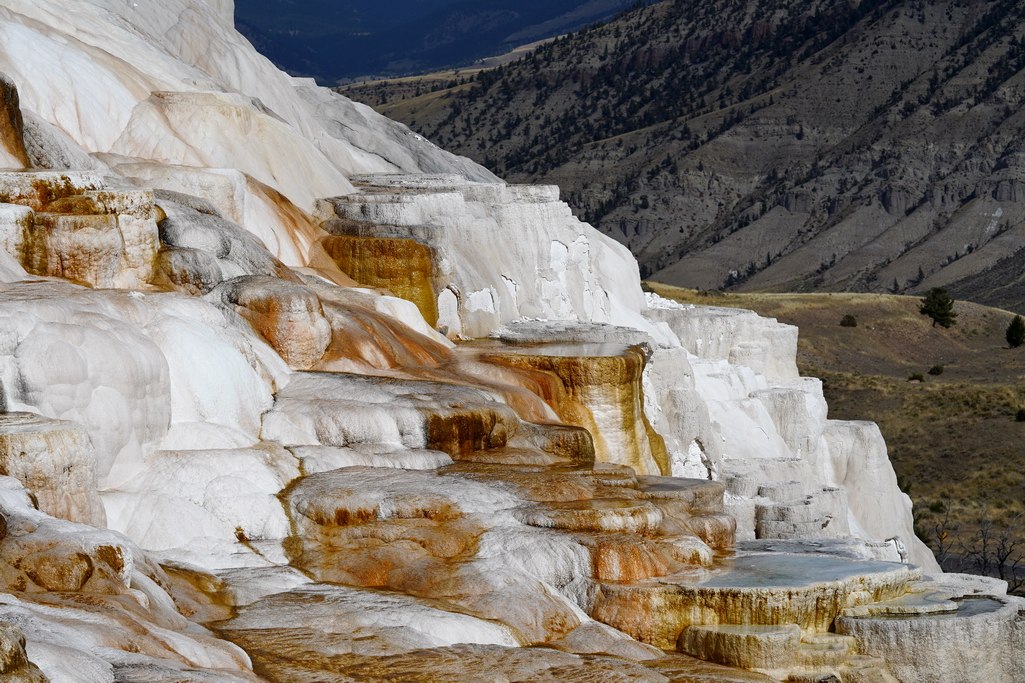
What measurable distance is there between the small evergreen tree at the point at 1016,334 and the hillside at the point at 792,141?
48.9ft

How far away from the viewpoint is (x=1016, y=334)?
72062 millimetres

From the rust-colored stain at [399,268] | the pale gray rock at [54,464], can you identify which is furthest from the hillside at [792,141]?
the pale gray rock at [54,464]

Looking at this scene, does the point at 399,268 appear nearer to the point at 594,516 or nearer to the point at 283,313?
the point at 283,313

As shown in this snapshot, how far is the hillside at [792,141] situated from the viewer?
10219 cm

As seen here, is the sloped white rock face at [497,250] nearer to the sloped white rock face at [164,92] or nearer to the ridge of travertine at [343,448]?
the ridge of travertine at [343,448]

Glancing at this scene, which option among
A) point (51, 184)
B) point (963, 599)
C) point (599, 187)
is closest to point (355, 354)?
point (51, 184)

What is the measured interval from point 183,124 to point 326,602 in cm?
1389

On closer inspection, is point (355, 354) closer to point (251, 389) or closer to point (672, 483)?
point (251, 389)

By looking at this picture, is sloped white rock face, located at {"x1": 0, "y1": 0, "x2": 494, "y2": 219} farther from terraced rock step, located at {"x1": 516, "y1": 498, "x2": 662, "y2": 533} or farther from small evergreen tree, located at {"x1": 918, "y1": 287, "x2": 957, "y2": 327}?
small evergreen tree, located at {"x1": 918, "y1": 287, "x2": 957, "y2": 327}

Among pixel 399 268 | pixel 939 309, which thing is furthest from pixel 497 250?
pixel 939 309

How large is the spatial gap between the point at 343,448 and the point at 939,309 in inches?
2473

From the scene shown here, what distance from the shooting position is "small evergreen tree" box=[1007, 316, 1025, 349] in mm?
72062

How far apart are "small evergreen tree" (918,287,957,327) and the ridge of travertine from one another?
49.2 m

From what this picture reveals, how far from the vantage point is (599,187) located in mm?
116125
